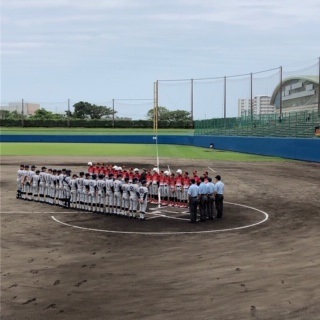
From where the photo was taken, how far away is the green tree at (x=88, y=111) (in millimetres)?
109006

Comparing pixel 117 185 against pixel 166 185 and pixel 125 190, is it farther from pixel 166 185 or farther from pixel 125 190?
pixel 166 185

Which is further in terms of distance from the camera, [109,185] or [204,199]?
[109,185]

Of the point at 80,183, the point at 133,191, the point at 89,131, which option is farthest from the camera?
the point at 89,131

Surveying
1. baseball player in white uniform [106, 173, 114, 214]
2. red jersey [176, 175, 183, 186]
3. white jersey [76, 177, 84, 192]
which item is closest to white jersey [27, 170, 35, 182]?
white jersey [76, 177, 84, 192]

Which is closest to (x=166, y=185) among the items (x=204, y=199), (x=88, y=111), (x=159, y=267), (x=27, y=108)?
(x=204, y=199)

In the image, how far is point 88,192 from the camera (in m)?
20.7

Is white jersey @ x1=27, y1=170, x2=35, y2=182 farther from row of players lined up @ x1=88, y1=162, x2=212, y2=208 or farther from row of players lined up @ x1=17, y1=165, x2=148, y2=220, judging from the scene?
row of players lined up @ x1=88, y1=162, x2=212, y2=208

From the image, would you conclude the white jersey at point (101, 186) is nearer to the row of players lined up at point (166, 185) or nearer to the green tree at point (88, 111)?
the row of players lined up at point (166, 185)

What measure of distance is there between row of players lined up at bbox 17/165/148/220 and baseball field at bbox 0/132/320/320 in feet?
2.73

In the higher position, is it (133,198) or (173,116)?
(173,116)

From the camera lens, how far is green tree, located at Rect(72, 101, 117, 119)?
109006 millimetres

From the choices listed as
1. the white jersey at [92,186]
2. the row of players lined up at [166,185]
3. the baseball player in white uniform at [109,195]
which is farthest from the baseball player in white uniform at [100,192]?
the row of players lined up at [166,185]

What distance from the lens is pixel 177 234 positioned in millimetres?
15898

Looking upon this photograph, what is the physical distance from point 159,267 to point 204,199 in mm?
7057
